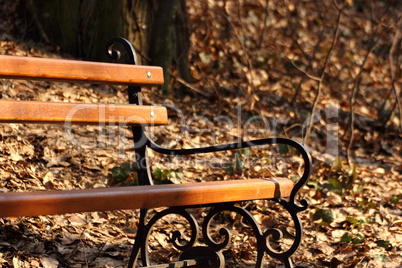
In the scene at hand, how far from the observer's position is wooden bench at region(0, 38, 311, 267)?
7.55ft

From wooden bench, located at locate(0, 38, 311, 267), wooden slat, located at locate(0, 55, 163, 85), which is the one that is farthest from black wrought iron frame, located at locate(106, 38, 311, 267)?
wooden slat, located at locate(0, 55, 163, 85)

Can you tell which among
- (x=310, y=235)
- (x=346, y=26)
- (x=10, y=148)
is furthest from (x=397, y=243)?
(x=346, y=26)

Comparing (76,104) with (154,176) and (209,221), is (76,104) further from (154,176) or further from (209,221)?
(154,176)

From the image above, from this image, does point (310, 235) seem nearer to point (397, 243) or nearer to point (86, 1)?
point (397, 243)

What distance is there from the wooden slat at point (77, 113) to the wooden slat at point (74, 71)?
0.14 meters

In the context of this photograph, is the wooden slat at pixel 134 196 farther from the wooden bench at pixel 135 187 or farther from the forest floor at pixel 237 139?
the forest floor at pixel 237 139

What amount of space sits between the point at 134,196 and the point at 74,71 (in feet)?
2.84

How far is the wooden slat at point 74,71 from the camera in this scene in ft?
9.33

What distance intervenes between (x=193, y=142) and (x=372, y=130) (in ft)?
7.13

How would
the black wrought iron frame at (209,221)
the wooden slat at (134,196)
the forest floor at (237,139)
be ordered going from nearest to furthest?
1. the wooden slat at (134,196)
2. the black wrought iron frame at (209,221)
3. the forest floor at (237,139)

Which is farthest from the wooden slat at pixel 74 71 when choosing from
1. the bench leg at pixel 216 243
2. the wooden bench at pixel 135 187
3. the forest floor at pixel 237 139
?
the forest floor at pixel 237 139

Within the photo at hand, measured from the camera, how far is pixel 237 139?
213 inches

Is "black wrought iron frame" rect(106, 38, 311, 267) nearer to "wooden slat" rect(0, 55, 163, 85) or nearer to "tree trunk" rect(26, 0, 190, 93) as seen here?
"wooden slat" rect(0, 55, 163, 85)

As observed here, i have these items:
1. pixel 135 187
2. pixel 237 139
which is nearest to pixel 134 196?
pixel 135 187
